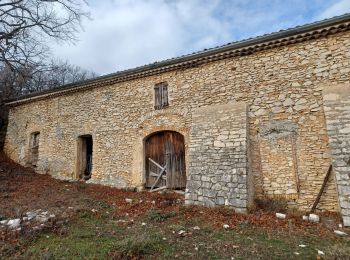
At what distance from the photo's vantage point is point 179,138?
8.51 m

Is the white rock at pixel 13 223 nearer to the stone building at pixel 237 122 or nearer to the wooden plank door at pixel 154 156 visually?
the stone building at pixel 237 122

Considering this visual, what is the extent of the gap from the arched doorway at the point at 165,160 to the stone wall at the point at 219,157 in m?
1.02

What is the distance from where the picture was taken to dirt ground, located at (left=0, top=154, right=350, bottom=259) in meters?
3.96

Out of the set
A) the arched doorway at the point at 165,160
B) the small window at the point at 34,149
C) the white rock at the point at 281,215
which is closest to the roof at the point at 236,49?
the arched doorway at the point at 165,160

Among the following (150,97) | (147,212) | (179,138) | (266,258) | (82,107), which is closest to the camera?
(266,258)

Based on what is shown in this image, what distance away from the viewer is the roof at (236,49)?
21.2 ft

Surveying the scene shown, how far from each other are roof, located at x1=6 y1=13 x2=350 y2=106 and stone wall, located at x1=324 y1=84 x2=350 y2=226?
150 cm

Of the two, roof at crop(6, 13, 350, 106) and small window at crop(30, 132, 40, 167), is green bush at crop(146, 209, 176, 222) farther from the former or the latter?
small window at crop(30, 132, 40, 167)

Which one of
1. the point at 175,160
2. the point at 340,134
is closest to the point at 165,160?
the point at 175,160

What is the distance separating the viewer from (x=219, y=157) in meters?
6.96

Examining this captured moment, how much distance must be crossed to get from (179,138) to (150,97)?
6.07ft

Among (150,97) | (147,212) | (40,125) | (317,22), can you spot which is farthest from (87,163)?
(317,22)

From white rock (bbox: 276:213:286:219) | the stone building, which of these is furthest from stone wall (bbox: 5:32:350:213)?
white rock (bbox: 276:213:286:219)

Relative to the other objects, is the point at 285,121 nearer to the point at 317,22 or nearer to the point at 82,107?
the point at 317,22
